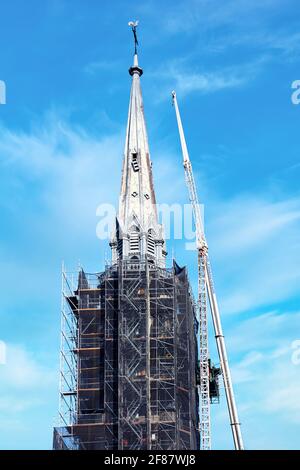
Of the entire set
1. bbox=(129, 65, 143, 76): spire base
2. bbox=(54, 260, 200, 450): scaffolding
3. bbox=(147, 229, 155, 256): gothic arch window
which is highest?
bbox=(129, 65, 143, 76): spire base

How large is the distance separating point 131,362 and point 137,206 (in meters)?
22.6

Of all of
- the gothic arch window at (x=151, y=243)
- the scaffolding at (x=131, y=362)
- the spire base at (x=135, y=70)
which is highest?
the spire base at (x=135, y=70)

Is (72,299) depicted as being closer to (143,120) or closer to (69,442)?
(69,442)

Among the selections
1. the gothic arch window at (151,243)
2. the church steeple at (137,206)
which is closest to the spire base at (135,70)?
the church steeple at (137,206)

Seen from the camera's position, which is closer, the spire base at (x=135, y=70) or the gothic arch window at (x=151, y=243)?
the gothic arch window at (x=151, y=243)

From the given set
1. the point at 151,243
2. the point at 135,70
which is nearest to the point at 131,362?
the point at 151,243

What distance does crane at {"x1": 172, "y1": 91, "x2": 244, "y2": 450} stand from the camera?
11531cm

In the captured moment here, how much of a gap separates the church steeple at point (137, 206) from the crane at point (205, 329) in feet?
30.5

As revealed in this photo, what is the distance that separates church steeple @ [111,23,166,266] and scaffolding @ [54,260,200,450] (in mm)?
4471

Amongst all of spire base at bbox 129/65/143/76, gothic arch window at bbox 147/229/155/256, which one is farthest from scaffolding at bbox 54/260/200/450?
spire base at bbox 129/65/143/76

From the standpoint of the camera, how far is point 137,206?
385 ft

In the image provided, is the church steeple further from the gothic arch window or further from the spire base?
the spire base

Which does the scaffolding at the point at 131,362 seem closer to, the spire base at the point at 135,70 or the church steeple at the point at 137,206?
the church steeple at the point at 137,206

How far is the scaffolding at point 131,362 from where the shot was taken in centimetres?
10038
